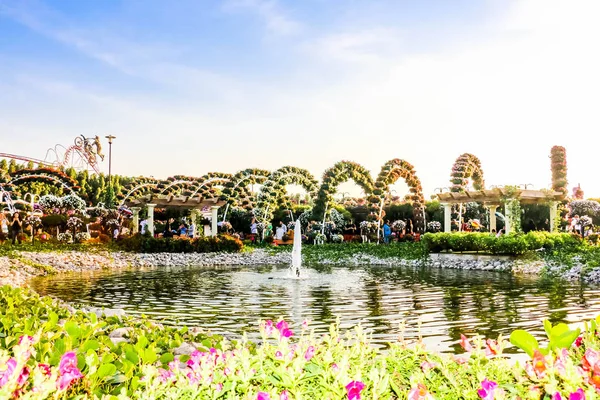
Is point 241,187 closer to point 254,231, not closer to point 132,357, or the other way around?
point 254,231

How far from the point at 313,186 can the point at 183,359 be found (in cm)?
2560

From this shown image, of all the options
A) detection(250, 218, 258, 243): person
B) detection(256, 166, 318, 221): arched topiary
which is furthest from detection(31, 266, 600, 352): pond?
detection(256, 166, 318, 221): arched topiary

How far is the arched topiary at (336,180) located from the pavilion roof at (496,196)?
205 inches

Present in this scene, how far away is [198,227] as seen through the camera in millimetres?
24484

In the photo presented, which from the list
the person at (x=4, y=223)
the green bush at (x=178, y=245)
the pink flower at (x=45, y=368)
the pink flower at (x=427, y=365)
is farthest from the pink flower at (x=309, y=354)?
the person at (x=4, y=223)

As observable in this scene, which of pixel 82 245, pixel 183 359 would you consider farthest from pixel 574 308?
pixel 82 245

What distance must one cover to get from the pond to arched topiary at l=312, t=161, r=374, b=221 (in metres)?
11.4

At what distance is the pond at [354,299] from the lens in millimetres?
6684

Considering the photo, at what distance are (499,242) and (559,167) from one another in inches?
763

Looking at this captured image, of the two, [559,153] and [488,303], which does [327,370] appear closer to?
[488,303]

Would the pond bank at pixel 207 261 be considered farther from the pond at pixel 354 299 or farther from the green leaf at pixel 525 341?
the green leaf at pixel 525 341

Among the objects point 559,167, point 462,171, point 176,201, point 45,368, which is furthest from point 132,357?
point 559,167

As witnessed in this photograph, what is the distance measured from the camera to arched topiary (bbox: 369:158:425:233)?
2570 centimetres

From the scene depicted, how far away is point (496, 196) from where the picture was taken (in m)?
20.4
